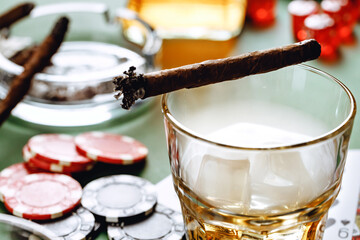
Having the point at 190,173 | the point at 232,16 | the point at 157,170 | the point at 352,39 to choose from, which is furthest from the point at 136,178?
the point at 352,39

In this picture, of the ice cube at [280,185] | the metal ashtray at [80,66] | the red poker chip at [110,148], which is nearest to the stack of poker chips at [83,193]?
the red poker chip at [110,148]

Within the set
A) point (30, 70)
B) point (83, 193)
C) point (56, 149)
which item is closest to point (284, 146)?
point (83, 193)

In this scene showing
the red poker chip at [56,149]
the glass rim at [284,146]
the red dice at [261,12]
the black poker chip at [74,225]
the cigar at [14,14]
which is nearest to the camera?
the glass rim at [284,146]

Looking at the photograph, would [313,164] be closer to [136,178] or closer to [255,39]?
[136,178]

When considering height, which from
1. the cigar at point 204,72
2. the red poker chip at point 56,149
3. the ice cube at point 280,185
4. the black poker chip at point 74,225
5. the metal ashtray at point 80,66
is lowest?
the black poker chip at point 74,225

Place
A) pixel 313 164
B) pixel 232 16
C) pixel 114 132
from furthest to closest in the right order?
pixel 232 16 → pixel 114 132 → pixel 313 164

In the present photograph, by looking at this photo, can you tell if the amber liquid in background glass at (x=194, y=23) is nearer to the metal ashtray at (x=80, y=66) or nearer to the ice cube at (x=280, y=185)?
the metal ashtray at (x=80, y=66)

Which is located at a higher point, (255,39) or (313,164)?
(313,164)

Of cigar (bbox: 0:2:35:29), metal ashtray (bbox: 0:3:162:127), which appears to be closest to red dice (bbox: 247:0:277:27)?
metal ashtray (bbox: 0:3:162:127)
